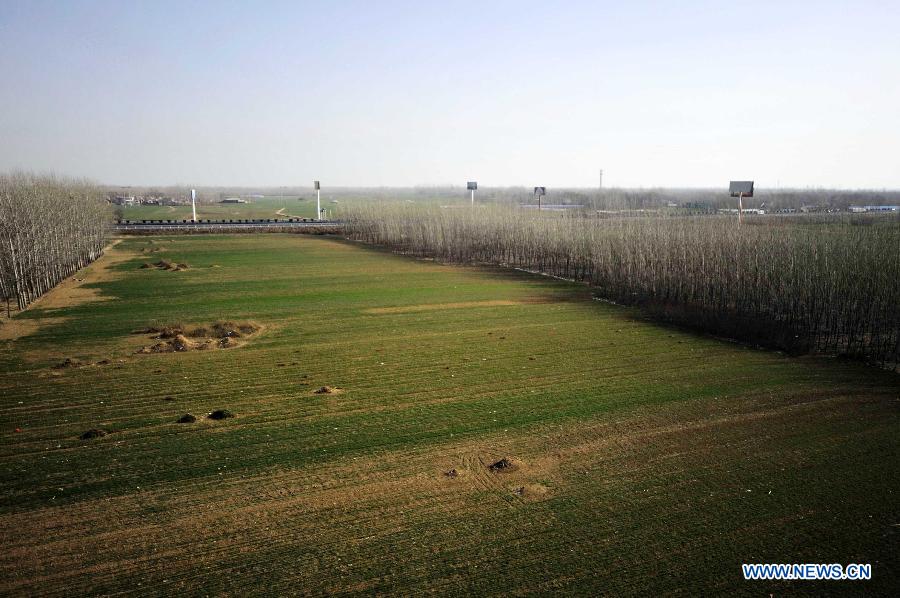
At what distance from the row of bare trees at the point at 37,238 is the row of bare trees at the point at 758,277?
75.4 feet

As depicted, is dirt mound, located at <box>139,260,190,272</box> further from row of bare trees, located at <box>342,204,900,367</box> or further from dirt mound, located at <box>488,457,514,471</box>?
dirt mound, located at <box>488,457,514,471</box>

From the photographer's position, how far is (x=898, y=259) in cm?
1830

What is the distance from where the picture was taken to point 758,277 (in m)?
22.1

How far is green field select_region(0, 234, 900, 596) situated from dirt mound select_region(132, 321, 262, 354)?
0.49 metres

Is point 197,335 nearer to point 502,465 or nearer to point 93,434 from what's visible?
point 93,434

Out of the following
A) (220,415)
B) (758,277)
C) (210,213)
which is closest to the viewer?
(220,415)

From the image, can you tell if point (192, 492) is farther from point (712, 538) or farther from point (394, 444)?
point (712, 538)

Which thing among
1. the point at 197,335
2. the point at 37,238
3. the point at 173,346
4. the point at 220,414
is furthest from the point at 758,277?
the point at 37,238

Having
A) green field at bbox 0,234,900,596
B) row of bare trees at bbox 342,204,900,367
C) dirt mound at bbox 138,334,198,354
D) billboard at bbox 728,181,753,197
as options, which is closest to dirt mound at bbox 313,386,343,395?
green field at bbox 0,234,900,596

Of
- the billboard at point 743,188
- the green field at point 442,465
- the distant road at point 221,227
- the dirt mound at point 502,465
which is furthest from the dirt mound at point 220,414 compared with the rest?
the distant road at point 221,227

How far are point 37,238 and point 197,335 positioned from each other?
469 inches

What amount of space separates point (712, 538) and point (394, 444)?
511cm

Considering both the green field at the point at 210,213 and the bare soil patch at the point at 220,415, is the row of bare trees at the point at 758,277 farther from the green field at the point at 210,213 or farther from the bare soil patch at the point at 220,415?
the green field at the point at 210,213

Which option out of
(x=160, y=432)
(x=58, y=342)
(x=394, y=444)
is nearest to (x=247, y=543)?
(x=394, y=444)
